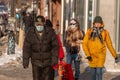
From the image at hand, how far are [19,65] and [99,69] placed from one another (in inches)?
257

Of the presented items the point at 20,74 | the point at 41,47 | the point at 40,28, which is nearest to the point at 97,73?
the point at 41,47

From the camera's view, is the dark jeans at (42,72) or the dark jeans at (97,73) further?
the dark jeans at (97,73)

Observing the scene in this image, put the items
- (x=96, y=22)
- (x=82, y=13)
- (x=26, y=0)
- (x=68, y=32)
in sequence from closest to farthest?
(x=96, y=22) → (x=68, y=32) → (x=82, y=13) → (x=26, y=0)

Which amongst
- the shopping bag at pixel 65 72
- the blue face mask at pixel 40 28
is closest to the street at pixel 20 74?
the shopping bag at pixel 65 72

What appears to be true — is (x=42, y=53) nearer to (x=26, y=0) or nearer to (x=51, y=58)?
(x=51, y=58)

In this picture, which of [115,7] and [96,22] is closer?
[96,22]

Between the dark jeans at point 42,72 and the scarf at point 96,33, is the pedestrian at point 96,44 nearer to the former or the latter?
the scarf at point 96,33

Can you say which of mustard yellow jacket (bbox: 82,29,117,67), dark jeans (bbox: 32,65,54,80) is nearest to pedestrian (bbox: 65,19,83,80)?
mustard yellow jacket (bbox: 82,29,117,67)

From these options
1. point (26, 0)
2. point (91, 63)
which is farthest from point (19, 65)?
point (26, 0)

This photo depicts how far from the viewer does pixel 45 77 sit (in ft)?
32.6

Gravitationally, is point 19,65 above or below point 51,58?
below

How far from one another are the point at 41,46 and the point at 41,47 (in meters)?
0.02

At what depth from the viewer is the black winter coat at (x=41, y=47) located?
9.58 m

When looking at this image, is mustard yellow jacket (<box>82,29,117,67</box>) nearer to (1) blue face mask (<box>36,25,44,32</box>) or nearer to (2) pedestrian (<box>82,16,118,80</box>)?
(2) pedestrian (<box>82,16,118,80</box>)
